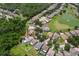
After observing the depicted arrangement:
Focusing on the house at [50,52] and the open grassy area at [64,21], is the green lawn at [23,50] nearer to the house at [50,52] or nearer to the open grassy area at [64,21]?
the house at [50,52]

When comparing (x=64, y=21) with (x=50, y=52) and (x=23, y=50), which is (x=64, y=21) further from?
(x=23, y=50)

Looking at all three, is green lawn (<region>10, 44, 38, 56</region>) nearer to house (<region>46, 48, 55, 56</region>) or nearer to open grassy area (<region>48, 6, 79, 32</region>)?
house (<region>46, 48, 55, 56</region>)

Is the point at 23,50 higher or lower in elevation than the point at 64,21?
lower

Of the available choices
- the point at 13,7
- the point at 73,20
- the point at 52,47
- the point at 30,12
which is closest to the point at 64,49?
the point at 52,47

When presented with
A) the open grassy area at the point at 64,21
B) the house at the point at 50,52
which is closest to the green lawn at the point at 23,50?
the house at the point at 50,52

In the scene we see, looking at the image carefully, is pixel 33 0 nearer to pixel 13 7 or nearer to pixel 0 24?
pixel 13 7

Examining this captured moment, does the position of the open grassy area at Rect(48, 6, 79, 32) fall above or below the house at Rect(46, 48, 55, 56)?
above

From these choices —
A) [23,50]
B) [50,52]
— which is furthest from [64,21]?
[23,50]

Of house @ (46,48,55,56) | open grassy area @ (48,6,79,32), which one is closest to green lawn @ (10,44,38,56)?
house @ (46,48,55,56)

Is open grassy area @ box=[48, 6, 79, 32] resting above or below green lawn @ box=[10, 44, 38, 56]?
above
